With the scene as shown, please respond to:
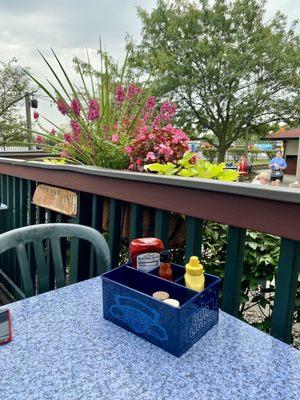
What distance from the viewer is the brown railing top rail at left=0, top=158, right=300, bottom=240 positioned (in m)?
0.90

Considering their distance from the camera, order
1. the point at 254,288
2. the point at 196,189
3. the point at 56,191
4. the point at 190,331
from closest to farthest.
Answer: the point at 190,331 → the point at 196,189 → the point at 254,288 → the point at 56,191

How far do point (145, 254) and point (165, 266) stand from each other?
81 mm

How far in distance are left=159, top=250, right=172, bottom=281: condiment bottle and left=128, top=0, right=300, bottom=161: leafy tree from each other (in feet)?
47.4

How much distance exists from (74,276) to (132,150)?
0.78 meters

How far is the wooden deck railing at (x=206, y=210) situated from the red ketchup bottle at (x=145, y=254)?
222mm

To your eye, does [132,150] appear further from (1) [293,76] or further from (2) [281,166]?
(1) [293,76]

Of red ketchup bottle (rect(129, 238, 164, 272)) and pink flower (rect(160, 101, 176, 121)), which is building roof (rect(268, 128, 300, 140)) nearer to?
pink flower (rect(160, 101, 176, 121))

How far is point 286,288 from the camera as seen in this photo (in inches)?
37.5

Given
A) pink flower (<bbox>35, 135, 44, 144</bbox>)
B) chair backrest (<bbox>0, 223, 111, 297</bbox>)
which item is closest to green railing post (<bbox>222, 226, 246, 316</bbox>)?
chair backrest (<bbox>0, 223, 111, 297</bbox>)

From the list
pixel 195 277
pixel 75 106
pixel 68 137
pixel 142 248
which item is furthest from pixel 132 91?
pixel 195 277

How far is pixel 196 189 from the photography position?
114 centimetres

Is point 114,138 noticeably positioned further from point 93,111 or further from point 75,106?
point 75,106

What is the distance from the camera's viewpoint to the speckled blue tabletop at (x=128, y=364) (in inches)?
25.5

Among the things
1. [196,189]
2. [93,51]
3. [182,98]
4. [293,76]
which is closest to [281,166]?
[293,76]
